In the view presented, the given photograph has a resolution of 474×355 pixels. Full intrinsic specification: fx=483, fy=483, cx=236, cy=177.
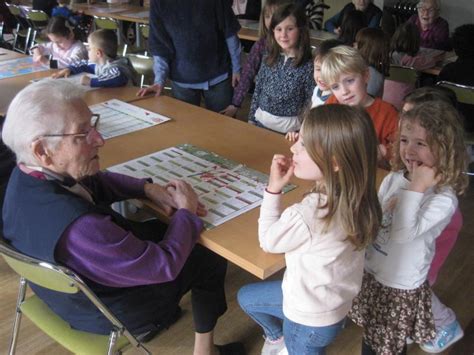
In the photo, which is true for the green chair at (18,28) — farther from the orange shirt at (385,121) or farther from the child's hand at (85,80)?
the orange shirt at (385,121)

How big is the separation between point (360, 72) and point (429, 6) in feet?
10.6

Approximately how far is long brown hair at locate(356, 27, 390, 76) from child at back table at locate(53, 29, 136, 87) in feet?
4.74

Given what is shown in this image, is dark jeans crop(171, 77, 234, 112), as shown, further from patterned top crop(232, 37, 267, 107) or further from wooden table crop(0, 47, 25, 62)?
wooden table crop(0, 47, 25, 62)

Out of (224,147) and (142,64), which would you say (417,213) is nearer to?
(224,147)

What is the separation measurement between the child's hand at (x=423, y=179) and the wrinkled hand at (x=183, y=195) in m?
0.65

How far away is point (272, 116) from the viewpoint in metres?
2.54

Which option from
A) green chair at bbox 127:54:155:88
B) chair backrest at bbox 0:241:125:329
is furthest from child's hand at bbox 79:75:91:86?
chair backrest at bbox 0:241:125:329

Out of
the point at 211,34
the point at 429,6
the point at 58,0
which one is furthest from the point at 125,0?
the point at 211,34

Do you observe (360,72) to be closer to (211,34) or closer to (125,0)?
(211,34)

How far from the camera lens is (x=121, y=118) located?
2.25 meters

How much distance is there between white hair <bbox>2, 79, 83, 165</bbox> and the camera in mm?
1264

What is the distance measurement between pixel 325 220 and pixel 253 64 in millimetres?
1696

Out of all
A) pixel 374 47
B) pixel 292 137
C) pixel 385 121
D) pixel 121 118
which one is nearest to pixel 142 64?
pixel 121 118

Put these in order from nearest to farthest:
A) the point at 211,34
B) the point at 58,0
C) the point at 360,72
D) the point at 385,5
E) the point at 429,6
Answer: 1. the point at 360,72
2. the point at 211,34
3. the point at 429,6
4. the point at 58,0
5. the point at 385,5
